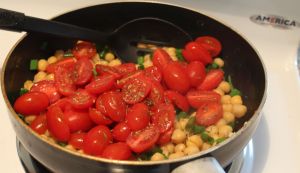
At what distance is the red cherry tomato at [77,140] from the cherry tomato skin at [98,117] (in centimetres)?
4

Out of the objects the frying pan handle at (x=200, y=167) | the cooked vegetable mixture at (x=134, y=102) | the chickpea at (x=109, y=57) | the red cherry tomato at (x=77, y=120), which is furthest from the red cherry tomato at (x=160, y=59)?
the frying pan handle at (x=200, y=167)

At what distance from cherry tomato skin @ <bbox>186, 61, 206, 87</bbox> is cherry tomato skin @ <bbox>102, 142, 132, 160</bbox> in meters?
0.26

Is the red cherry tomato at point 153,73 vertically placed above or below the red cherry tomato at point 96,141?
above

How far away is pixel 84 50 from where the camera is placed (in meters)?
1.02

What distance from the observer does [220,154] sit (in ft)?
2.22

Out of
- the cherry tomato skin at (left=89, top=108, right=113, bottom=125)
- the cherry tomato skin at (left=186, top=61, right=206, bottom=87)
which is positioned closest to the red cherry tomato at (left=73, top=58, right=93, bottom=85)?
the cherry tomato skin at (left=89, top=108, right=113, bottom=125)

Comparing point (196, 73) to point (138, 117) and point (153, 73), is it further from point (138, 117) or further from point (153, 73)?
point (138, 117)

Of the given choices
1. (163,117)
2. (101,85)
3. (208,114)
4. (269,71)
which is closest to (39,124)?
(101,85)

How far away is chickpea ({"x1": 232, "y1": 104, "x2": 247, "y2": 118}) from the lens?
917 mm

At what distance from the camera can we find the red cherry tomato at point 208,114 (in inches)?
34.7

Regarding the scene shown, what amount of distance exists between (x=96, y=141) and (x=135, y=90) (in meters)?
0.16

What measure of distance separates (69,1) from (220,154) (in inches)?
28.3

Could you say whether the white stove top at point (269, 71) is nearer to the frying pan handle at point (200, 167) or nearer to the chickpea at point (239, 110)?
the chickpea at point (239, 110)

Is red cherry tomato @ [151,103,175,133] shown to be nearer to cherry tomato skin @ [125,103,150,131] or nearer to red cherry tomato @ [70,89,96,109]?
cherry tomato skin @ [125,103,150,131]
